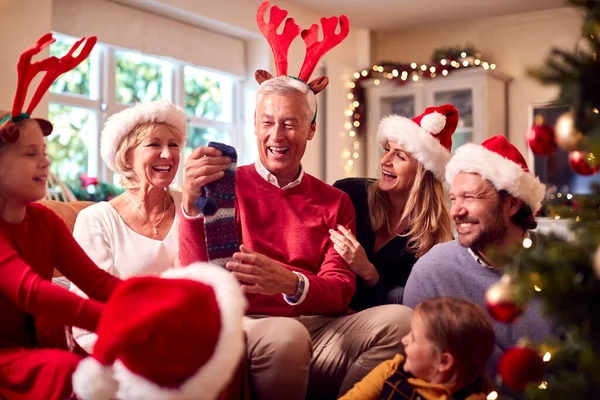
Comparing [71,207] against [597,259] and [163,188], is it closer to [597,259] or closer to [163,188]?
[163,188]

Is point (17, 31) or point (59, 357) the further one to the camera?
point (17, 31)

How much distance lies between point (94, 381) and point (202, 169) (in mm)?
649

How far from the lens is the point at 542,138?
4.15 ft

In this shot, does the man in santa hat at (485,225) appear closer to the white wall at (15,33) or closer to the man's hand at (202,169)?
the man's hand at (202,169)

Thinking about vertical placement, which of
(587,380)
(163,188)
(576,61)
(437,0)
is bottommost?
→ (587,380)

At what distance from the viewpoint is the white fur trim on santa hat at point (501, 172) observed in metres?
2.05

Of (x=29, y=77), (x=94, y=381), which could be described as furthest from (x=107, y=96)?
(x=94, y=381)

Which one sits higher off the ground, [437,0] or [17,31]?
[437,0]

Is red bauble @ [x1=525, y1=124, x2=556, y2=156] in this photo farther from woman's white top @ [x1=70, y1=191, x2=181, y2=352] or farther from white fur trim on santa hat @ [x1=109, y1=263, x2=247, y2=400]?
woman's white top @ [x1=70, y1=191, x2=181, y2=352]

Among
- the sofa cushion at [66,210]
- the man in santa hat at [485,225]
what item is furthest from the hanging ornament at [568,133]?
the sofa cushion at [66,210]

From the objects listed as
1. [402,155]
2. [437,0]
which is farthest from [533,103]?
[402,155]

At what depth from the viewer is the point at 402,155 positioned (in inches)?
104

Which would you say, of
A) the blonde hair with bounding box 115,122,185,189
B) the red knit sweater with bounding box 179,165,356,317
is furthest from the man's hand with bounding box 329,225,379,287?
the blonde hair with bounding box 115,122,185,189

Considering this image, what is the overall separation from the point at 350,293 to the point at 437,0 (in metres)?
4.67
